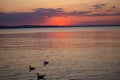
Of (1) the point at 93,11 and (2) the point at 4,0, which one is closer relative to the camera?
(2) the point at 4,0

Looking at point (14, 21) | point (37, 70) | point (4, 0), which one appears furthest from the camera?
point (37, 70)

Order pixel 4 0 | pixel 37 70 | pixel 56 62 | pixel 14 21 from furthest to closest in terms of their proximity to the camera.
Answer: pixel 56 62, pixel 37 70, pixel 14 21, pixel 4 0

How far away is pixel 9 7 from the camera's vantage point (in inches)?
224

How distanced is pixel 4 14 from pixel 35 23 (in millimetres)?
842

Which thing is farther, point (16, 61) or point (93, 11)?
point (16, 61)

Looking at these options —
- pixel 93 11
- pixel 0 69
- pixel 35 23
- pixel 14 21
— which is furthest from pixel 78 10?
pixel 0 69

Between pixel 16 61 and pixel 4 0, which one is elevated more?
pixel 4 0

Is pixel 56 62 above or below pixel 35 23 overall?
below

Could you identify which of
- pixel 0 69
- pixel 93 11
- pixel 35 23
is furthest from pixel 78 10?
pixel 0 69

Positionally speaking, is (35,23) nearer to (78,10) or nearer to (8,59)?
(78,10)

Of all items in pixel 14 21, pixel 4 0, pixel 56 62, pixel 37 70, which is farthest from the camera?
pixel 56 62

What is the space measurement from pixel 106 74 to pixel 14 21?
2.27 metres

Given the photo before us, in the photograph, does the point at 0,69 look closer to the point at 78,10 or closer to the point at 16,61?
the point at 16,61

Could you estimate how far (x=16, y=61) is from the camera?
7.30 metres
